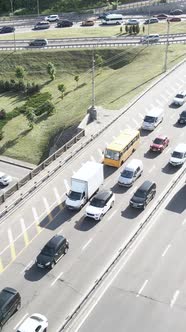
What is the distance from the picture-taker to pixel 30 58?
4277 inches

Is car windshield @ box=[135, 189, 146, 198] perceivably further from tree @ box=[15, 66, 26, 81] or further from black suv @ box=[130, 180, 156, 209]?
tree @ box=[15, 66, 26, 81]

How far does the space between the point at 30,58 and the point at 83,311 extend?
268 ft

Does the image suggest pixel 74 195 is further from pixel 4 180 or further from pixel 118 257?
pixel 4 180

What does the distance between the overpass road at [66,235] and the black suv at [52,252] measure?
71 centimetres

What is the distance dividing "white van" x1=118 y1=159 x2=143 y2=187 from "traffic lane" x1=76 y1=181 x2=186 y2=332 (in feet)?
29.0

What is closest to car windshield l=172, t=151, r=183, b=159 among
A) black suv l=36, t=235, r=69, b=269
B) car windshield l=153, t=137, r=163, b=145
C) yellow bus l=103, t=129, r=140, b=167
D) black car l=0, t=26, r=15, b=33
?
car windshield l=153, t=137, r=163, b=145

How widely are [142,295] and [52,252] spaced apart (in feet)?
28.8

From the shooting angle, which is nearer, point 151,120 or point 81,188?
point 81,188

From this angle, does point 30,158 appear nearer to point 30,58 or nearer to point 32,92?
point 32,92

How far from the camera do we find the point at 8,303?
117 ft

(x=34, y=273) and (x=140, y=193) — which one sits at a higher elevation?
(x=140, y=193)

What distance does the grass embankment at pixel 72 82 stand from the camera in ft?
257

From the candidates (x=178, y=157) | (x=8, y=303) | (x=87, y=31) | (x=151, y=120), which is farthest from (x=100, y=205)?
(x=87, y=31)

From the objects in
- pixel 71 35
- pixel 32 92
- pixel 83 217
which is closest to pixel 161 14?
pixel 71 35
